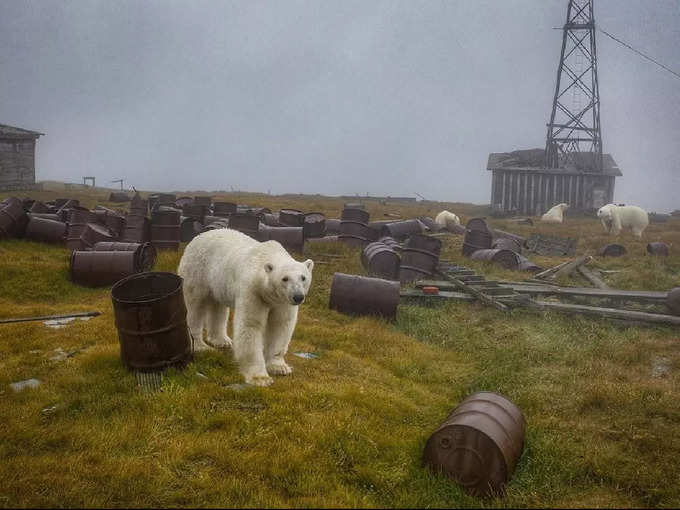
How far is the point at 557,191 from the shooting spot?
1375 inches

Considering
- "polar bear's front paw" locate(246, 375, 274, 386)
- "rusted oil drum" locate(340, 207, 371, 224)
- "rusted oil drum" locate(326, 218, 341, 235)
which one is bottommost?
"polar bear's front paw" locate(246, 375, 274, 386)

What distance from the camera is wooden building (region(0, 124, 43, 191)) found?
1291 inches

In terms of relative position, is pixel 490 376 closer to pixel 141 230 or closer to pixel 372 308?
pixel 372 308

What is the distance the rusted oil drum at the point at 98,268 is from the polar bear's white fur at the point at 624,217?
70.1 feet

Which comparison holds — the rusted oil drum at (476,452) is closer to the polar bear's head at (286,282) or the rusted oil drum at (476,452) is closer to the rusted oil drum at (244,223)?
the polar bear's head at (286,282)

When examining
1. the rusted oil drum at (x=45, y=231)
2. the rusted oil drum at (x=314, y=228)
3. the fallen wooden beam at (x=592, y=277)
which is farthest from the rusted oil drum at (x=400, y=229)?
the rusted oil drum at (x=45, y=231)

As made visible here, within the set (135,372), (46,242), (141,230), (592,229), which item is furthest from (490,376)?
(592,229)

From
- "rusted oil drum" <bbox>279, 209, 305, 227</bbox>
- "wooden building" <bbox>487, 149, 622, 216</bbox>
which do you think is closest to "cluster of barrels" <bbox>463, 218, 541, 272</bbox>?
"rusted oil drum" <bbox>279, 209, 305, 227</bbox>

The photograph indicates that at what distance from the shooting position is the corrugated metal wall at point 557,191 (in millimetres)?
34938

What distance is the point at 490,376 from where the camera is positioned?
7766mm

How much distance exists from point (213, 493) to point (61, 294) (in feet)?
29.4

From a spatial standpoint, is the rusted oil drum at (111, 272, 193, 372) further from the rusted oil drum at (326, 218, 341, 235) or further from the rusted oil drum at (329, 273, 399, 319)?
the rusted oil drum at (326, 218, 341, 235)

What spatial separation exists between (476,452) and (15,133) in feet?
124

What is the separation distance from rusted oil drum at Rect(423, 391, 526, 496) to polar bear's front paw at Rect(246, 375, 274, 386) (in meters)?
2.19
